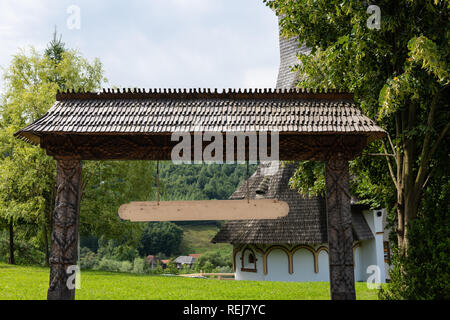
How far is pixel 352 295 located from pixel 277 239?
1046 centimetres

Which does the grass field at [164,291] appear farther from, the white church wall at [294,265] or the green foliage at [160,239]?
the green foliage at [160,239]

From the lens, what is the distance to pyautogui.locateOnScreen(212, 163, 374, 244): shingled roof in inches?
699

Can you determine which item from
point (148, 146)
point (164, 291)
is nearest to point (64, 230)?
point (148, 146)

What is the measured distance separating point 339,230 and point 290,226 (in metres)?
11.0

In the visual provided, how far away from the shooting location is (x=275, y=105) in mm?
7805

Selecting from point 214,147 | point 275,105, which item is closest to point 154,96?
point 214,147

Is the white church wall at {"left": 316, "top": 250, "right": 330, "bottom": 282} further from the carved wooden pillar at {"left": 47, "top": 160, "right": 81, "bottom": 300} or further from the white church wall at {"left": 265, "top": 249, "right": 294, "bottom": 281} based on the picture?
the carved wooden pillar at {"left": 47, "top": 160, "right": 81, "bottom": 300}

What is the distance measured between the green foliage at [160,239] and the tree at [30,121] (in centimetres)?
4246

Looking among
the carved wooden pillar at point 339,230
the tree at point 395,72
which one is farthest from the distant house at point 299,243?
the carved wooden pillar at point 339,230

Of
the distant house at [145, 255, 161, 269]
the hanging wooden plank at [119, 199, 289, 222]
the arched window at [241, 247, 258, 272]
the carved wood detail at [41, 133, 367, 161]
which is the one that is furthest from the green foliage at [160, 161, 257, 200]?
the hanging wooden plank at [119, 199, 289, 222]

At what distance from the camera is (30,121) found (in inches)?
770

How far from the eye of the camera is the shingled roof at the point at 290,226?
17.8 meters
